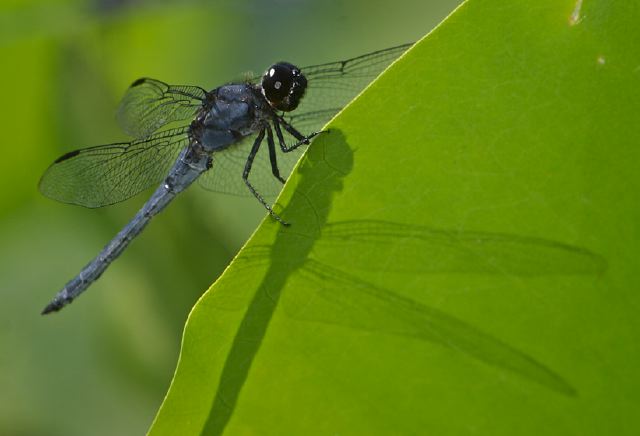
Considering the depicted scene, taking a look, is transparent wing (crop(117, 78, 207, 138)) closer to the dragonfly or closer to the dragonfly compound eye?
the dragonfly

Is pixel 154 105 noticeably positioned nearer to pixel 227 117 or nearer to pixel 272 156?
pixel 227 117

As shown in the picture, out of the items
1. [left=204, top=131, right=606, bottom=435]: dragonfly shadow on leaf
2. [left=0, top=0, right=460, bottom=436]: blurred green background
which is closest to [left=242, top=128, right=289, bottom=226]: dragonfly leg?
[left=0, top=0, right=460, bottom=436]: blurred green background

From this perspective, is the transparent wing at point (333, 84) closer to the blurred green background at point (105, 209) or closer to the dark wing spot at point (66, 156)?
the blurred green background at point (105, 209)

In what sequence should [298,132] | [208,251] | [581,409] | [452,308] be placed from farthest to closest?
[208,251]
[298,132]
[452,308]
[581,409]

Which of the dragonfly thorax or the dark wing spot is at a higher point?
A: the dragonfly thorax

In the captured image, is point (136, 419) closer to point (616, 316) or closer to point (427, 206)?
point (427, 206)

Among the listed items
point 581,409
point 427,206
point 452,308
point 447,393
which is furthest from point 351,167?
point 581,409

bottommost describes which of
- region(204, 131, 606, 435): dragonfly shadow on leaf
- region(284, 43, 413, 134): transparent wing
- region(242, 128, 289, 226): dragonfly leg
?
region(204, 131, 606, 435): dragonfly shadow on leaf
